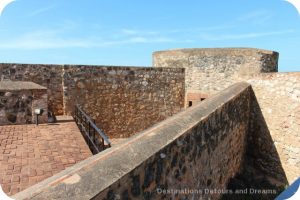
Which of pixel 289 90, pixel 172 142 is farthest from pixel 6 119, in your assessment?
pixel 289 90

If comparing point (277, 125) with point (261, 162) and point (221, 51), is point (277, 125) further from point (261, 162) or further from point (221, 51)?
point (221, 51)

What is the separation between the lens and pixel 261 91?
6160mm

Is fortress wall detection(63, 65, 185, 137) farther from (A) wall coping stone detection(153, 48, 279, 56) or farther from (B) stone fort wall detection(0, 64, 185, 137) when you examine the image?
(A) wall coping stone detection(153, 48, 279, 56)

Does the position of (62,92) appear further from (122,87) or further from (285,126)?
(285,126)

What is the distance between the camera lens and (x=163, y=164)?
266cm

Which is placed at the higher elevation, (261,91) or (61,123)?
(261,91)

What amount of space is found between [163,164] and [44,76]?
6.59 metres

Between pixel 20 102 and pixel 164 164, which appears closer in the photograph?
pixel 164 164

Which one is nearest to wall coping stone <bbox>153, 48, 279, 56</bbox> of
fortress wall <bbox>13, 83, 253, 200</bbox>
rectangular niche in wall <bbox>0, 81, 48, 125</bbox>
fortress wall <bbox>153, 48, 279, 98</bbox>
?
fortress wall <bbox>153, 48, 279, 98</bbox>

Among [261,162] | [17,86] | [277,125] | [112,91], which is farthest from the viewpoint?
[112,91]

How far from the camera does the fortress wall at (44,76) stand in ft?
25.7

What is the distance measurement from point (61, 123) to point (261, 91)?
521 cm

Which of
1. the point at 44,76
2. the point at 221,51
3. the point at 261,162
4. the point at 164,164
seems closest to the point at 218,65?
the point at 221,51

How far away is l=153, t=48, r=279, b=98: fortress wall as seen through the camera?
25.9 ft
